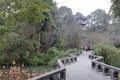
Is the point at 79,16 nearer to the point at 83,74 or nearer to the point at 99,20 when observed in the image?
the point at 99,20

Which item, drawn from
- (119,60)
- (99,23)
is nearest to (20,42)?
(119,60)

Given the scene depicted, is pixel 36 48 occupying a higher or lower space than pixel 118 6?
lower

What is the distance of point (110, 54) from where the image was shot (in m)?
22.1

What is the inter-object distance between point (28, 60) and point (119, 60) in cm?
1218

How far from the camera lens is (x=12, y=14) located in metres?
10.3

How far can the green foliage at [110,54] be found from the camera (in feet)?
68.9

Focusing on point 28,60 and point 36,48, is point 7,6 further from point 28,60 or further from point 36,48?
point 36,48

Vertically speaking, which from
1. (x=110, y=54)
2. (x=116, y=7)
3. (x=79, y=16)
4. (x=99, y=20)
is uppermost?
(x=79, y=16)

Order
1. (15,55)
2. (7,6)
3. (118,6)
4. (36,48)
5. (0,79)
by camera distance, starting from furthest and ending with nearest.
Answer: (36,48), (15,55), (118,6), (0,79), (7,6)

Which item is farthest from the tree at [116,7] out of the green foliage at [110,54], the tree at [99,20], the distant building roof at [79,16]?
the distant building roof at [79,16]

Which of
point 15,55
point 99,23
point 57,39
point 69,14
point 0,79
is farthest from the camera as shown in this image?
point 99,23

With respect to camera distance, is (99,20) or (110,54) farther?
(99,20)

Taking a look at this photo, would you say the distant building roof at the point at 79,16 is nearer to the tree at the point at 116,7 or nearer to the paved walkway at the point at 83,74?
the paved walkway at the point at 83,74

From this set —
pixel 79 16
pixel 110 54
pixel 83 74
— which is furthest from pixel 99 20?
pixel 83 74
